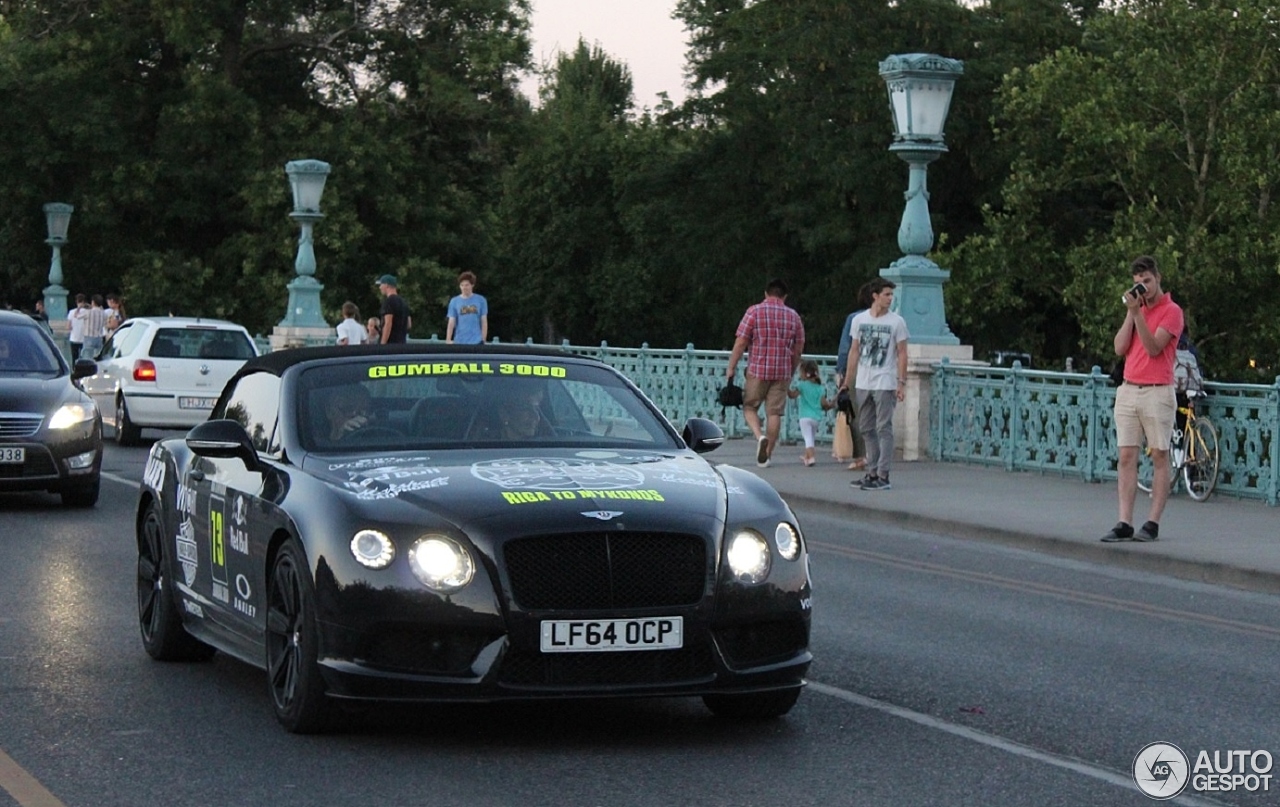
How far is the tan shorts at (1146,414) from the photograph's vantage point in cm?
1443

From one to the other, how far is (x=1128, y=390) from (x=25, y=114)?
137 ft

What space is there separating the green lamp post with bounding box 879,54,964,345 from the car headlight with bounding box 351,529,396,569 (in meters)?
15.3

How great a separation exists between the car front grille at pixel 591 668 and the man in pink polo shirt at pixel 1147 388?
7.75 metres

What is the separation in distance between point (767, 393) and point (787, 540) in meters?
13.6

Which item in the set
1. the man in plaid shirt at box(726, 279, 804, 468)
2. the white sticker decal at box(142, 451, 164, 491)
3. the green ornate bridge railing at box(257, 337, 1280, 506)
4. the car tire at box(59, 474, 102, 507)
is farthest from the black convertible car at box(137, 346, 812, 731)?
the man in plaid shirt at box(726, 279, 804, 468)

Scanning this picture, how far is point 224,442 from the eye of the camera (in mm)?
8117

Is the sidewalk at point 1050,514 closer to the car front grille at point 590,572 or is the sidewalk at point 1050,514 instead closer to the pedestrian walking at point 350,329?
the car front grille at point 590,572

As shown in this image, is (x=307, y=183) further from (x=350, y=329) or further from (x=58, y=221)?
(x=58, y=221)

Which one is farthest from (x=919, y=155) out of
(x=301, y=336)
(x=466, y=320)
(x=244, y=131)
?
(x=244, y=131)

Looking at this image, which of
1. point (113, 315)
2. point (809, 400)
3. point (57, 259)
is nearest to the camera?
point (809, 400)

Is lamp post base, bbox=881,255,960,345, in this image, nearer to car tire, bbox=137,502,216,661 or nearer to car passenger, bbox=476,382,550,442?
car tire, bbox=137,502,216,661

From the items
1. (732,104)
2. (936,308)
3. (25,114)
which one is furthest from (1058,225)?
(936,308)

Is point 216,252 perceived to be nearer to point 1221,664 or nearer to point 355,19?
point 355,19

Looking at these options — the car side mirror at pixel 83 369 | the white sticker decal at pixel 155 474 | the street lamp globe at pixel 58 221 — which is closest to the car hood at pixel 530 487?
the white sticker decal at pixel 155 474
